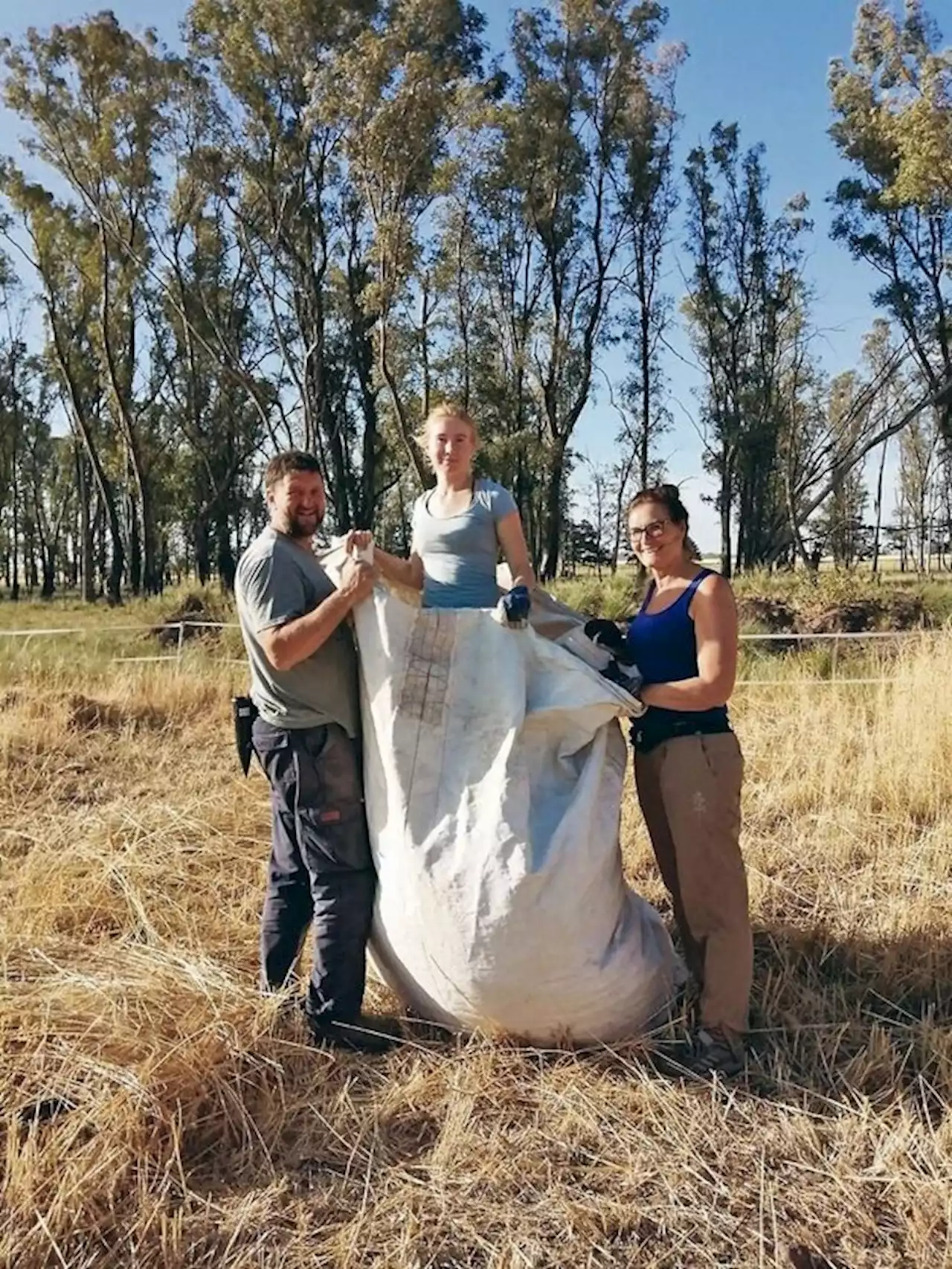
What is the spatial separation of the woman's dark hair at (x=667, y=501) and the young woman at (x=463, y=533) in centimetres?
48

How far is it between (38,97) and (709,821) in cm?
2388

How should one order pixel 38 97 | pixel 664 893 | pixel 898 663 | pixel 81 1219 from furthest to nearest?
pixel 38 97 < pixel 898 663 < pixel 664 893 < pixel 81 1219

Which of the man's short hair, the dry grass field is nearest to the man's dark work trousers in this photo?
the dry grass field

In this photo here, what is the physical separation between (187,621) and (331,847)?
10.9 meters

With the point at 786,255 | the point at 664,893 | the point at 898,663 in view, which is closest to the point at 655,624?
the point at 664,893

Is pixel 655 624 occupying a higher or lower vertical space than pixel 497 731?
higher

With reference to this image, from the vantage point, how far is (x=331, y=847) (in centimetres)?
233

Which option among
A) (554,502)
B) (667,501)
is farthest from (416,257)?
(667,501)

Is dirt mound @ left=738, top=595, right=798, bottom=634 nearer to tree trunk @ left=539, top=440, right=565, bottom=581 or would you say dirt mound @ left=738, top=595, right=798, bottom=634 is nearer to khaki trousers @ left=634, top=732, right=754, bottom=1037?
khaki trousers @ left=634, top=732, right=754, bottom=1037

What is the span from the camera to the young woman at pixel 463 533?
2.77 m

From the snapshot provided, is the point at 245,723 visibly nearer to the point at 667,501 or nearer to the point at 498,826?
the point at 498,826

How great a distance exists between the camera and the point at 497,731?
2.17 m

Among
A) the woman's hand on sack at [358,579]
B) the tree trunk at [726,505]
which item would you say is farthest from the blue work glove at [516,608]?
the tree trunk at [726,505]

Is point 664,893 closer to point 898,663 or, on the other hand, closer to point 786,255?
point 898,663
